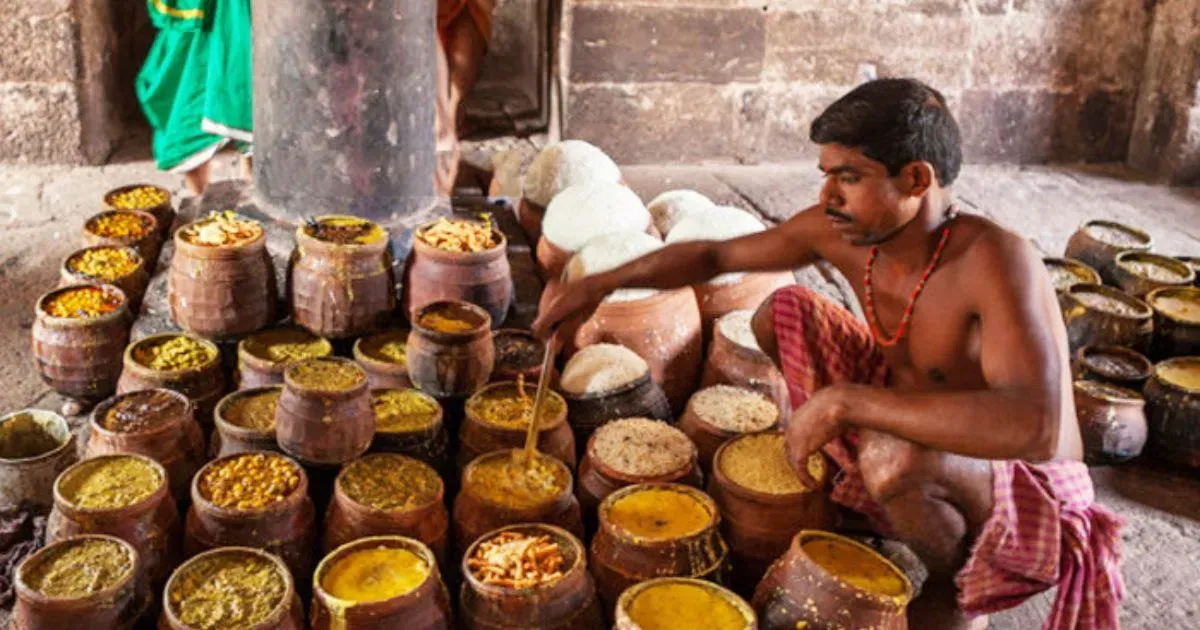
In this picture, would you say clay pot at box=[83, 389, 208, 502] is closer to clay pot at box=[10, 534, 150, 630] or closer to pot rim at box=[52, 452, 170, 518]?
pot rim at box=[52, 452, 170, 518]

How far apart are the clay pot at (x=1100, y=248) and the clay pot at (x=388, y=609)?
3223 mm

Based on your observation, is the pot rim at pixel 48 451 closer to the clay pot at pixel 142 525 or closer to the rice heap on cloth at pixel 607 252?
the clay pot at pixel 142 525

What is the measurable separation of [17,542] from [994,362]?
2.35 meters

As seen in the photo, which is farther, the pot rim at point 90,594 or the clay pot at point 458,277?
the clay pot at point 458,277

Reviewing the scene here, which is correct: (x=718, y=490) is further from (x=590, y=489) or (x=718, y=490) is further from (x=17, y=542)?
(x=17, y=542)

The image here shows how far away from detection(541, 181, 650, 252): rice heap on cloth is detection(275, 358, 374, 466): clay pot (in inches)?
55.7

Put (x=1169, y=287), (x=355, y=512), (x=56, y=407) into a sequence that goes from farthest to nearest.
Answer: (x=1169, y=287) → (x=56, y=407) → (x=355, y=512)

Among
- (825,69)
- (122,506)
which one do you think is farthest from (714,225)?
(825,69)

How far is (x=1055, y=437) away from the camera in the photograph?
2.35 m

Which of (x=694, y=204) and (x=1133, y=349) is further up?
(x=694, y=204)

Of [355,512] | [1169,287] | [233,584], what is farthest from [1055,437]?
[1169,287]

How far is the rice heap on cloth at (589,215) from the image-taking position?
415cm

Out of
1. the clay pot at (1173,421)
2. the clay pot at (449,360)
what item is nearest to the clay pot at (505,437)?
the clay pot at (449,360)

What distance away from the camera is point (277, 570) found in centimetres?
248
